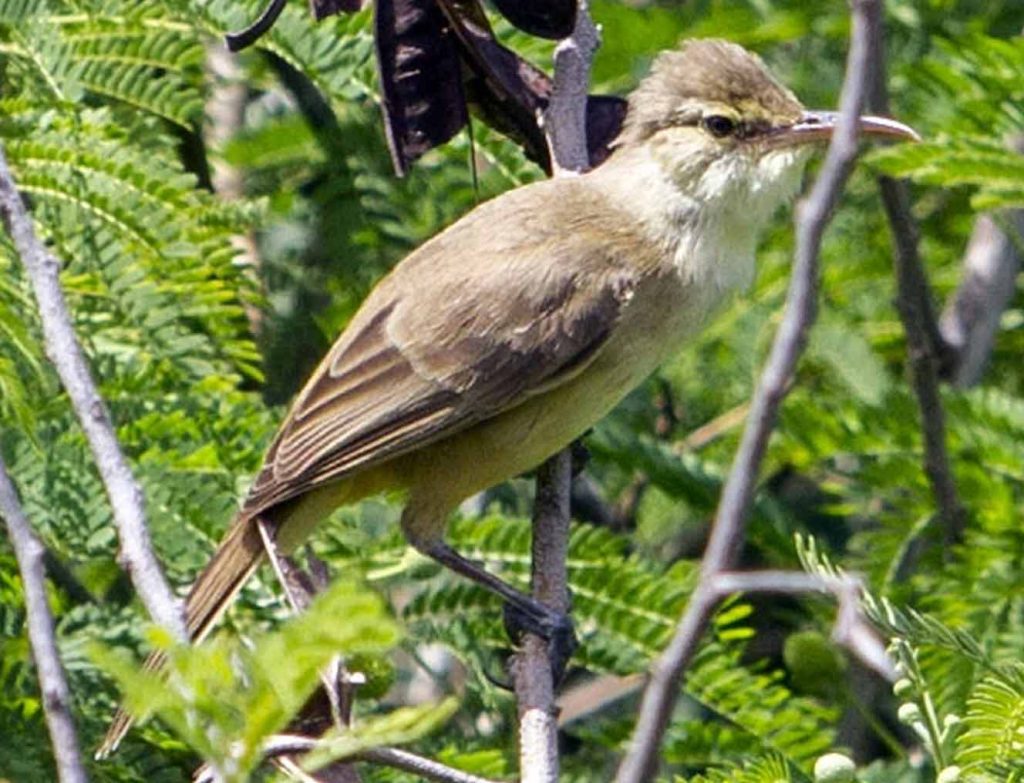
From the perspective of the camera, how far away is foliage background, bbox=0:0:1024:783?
3438 mm

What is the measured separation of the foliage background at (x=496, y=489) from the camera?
11.3 feet

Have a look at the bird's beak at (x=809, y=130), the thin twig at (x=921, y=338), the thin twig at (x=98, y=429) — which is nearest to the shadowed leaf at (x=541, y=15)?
the bird's beak at (x=809, y=130)

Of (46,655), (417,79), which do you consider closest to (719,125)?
(417,79)

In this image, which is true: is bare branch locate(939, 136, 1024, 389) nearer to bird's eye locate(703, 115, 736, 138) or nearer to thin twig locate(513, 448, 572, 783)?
bird's eye locate(703, 115, 736, 138)

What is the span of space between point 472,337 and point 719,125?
621mm

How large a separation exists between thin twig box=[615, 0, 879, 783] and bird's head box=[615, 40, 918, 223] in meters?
2.07

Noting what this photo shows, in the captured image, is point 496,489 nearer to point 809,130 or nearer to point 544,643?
point 809,130

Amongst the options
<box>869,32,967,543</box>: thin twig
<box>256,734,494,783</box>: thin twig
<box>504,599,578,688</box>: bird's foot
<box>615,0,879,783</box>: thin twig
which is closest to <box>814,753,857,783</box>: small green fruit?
<box>256,734,494,783</box>: thin twig

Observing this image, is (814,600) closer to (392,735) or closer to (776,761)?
(776,761)

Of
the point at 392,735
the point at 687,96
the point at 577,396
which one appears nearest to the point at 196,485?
the point at 577,396

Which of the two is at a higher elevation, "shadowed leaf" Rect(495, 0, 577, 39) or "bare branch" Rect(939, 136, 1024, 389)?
"shadowed leaf" Rect(495, 0, 577, 39)

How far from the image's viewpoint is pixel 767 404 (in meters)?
1.72

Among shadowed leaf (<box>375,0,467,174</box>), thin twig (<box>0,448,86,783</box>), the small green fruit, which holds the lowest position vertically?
the small green fruit

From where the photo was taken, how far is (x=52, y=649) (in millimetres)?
2104
